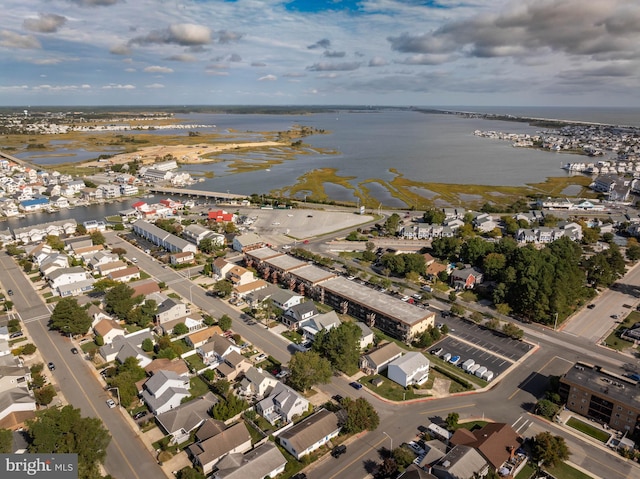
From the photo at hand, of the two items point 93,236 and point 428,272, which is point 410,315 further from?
point 93,236

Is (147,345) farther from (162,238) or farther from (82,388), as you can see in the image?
(162,238)

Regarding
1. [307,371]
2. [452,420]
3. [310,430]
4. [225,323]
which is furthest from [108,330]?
[452,420]

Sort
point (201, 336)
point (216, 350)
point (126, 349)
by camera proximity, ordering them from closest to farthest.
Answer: point (126, 349) → point (216, 350) → point (201, 336)

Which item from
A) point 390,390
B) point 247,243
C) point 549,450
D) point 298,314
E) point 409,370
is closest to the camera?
point 549,450

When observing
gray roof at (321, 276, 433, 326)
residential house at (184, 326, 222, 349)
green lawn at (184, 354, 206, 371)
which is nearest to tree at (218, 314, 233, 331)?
residential house at (184, 326, 222, 349)

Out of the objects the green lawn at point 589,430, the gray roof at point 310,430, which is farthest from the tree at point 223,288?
the green lawn at point 589,430
